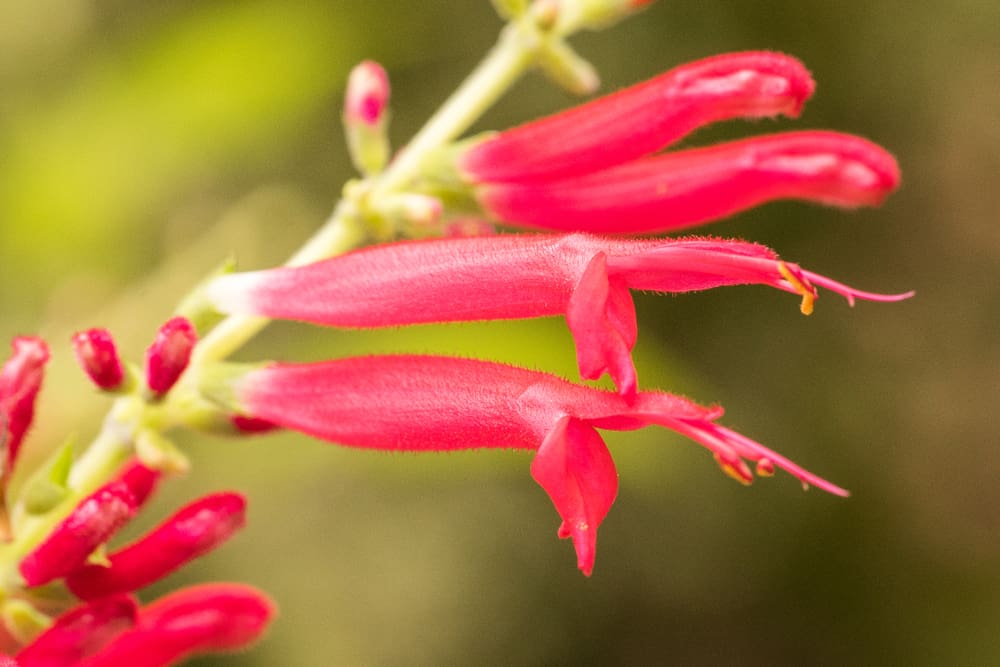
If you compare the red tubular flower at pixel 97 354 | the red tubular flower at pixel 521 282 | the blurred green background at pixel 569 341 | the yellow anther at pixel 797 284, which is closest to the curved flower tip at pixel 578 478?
the red tubular flower at pixel 521 282

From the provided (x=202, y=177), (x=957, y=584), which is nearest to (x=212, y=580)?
(x=202, y=177)

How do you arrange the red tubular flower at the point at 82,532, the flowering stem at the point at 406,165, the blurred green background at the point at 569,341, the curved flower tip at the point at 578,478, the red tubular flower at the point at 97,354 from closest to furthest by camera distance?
the curved flower tip at the point at 578,478 → the red tubular flower at the point at 82,532 → the red tubular flower at the point at 97,354 → the flowering stem at the point at 406,165 → the blurred green background at the point at 569,341

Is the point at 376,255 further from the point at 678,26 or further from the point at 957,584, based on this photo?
the point at 957,584

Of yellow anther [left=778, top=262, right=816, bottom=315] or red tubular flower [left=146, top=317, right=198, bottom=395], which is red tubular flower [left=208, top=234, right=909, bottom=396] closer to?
yellow anther [left=778, top=262, right=816, bottom=315]

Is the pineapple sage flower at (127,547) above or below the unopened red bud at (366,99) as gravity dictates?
below

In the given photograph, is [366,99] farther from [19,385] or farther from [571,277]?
[19,385]

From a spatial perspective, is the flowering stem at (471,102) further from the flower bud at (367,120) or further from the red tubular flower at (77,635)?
the red tubular flower at (77,635)
